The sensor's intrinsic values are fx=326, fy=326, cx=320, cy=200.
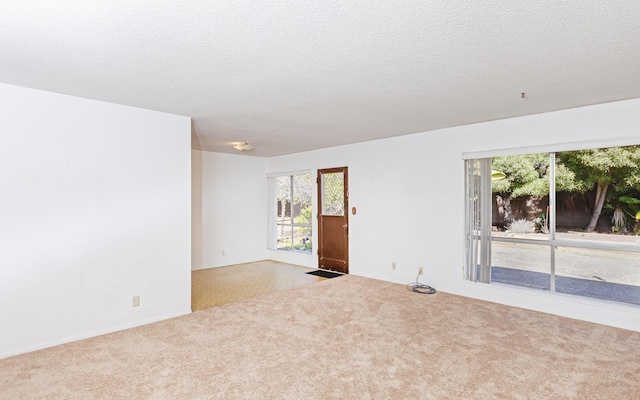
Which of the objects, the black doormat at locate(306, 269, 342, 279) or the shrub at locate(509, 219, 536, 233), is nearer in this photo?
the black doormat at locate(306, 269, 342, 279)

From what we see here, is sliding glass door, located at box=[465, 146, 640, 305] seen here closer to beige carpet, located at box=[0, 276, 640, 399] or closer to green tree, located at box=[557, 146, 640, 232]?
green tree, located at box=[557, 146, 640, 232]

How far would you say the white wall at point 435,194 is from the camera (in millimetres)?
3521

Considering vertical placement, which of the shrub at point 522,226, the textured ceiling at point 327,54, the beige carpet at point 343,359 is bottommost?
the beige carpet at point 343,359

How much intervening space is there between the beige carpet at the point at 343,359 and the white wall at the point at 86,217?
0.31m

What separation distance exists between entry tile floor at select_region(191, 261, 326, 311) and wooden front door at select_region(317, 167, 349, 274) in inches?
19.7

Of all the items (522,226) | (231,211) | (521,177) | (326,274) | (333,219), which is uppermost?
(521,177)

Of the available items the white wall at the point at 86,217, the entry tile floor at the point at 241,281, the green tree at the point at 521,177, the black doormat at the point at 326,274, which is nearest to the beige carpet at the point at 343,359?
the white wall at the point at 86,217

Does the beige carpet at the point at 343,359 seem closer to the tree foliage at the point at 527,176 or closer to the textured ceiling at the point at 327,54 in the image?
the textured ceiling at the point at 327,54

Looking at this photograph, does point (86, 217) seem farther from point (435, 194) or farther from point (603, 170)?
point (603, 170)

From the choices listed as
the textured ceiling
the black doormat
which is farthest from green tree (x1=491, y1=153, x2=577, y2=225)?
the black doormat

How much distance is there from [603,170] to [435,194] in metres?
3.06

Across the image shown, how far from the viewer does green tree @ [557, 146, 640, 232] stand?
5.14 metres

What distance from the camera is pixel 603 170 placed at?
539 centimetres

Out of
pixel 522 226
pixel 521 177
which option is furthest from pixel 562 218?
pixel 521 177
